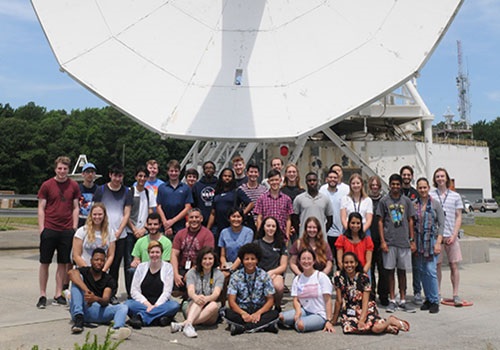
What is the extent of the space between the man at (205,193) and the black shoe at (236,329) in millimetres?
2651

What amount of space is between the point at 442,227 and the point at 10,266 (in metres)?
9.46

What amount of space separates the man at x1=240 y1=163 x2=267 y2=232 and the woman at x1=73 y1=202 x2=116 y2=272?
2219 millimetres

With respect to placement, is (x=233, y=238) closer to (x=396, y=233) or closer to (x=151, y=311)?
(x=151, y=311)

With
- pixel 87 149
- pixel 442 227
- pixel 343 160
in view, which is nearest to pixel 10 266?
pixel 442 227

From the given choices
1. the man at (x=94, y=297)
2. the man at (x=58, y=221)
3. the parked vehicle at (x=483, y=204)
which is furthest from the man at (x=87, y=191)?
the parked vehicle at (x=483, y=204)

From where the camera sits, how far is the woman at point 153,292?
6.40m

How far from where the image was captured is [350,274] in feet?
21.6

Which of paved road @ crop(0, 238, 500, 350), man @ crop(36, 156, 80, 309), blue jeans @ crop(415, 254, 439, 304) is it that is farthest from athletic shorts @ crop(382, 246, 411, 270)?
man @ crop(36, 156, 80, 309)

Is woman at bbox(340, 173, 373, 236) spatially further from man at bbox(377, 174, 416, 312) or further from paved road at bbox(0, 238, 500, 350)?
paved road at bbox(0, 238, 500, 350)

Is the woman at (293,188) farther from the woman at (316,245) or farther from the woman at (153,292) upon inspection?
the woman at (153,292)

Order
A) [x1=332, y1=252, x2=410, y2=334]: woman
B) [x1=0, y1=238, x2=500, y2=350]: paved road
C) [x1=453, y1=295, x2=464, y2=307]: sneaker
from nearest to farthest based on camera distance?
[x1=0, y1=238, x2=500, y2=350]: paved road
[x1=332, y1=252, x2=410, y2=334]: woman
[x1=453, y1=295, x2=464, y2=307]: sneaker

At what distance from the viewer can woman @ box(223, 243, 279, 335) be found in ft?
20.3

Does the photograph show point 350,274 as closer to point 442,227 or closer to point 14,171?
point 442,227

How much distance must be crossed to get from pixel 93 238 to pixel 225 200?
2137 millimetres
